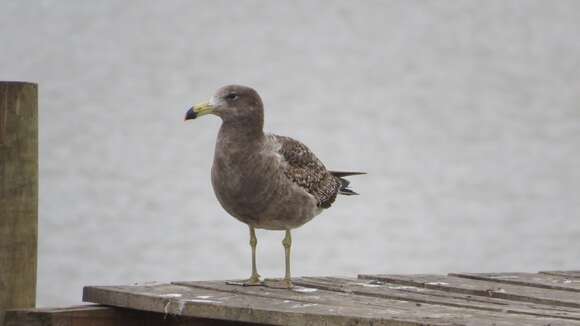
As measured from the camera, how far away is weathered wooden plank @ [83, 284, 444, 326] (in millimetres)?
4703

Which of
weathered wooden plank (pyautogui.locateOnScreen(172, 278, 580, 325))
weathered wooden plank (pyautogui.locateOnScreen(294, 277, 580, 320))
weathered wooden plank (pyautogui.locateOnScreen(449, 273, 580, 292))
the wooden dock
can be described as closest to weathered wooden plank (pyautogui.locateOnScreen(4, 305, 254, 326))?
the wooden dock

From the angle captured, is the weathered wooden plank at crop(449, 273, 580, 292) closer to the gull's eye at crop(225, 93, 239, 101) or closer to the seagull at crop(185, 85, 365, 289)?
the seagull at crop(185, 85, 365, 289)

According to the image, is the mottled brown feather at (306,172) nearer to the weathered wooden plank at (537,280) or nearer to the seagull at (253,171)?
the seagull at (253,171)

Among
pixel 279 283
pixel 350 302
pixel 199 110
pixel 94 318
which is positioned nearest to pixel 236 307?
pixel 350 302

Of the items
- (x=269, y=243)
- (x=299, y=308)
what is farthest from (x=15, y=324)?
(x=269, y=243)

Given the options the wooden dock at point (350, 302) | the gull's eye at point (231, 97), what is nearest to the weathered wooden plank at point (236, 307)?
the wooden dock at point (350, 302)

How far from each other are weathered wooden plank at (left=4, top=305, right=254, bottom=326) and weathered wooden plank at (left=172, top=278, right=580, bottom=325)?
28 cm

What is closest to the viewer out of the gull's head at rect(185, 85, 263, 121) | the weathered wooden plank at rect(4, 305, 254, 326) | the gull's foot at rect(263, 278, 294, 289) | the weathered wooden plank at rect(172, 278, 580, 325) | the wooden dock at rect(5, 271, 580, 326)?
the weathered wooden plank at rect(172, 278, 580, 325)

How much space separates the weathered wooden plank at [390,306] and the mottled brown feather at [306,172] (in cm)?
49

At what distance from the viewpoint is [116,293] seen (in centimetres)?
561

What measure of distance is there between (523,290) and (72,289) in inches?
475

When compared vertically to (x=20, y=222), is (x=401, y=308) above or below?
below

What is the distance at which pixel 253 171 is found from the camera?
612cm

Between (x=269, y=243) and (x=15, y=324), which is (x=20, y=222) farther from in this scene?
(x=269, y=243)
